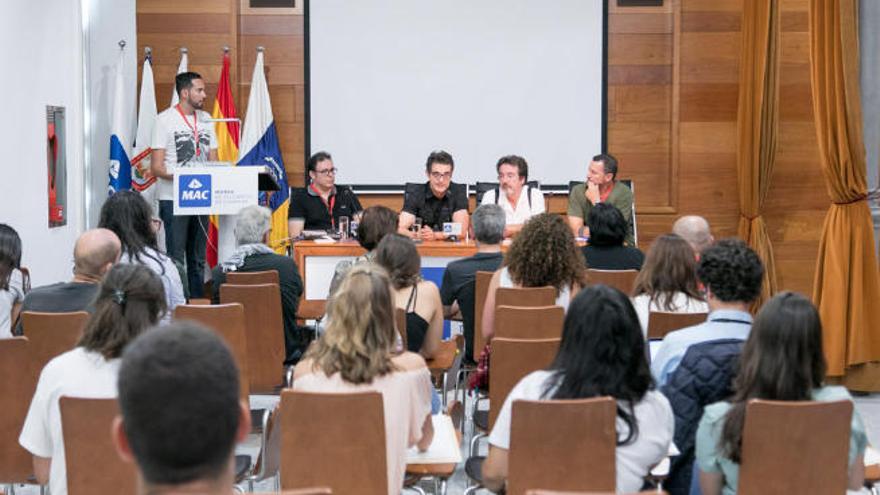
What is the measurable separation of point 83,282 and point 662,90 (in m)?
6.25

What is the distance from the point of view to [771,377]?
2.89m

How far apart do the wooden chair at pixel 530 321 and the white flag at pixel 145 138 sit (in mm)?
5153

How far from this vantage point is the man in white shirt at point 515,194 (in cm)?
790

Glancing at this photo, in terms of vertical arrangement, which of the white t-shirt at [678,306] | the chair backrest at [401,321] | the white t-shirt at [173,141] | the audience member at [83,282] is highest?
the white t-shirt at [173,141]

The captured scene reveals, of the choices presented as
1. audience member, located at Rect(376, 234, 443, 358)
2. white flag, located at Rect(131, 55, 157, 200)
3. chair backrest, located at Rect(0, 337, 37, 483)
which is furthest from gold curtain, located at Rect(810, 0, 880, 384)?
white flag, located at Rect(131, 55, 157, 200)

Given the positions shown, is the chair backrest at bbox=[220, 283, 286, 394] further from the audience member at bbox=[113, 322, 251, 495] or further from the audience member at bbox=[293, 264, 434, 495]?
the audience member at bbox=[113, 322, 251, 495]

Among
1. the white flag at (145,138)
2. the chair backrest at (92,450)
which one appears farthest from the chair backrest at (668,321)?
the white flag at (145,138)

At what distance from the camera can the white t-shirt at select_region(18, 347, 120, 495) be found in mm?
3070

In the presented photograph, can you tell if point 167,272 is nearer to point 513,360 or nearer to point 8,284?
point 8,284

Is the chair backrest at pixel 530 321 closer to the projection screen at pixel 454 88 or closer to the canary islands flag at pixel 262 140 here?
the canary islands flag at pixel 262 140

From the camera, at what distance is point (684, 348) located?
3547mm

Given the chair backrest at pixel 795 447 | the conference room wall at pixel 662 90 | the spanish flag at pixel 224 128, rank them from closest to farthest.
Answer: the chair backrest at pixel 795 447 → the spanish flag at pixel 224 128 → the conference room wall at pixel 662 90

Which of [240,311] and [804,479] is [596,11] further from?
[804,479]

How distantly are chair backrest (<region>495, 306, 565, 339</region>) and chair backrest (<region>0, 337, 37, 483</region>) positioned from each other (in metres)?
1.82
